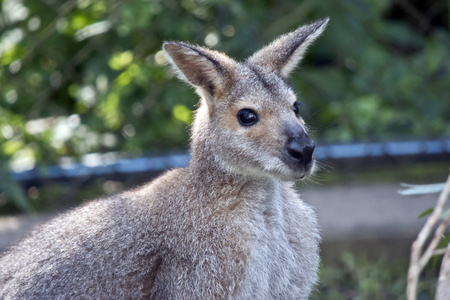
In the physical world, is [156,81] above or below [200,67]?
below

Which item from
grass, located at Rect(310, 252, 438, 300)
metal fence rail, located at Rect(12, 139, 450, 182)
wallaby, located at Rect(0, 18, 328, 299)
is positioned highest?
wallaby, located at Rect(0, 18, 328, 299)

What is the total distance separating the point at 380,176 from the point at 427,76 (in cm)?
85

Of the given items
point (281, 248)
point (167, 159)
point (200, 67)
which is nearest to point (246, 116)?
point (200, 67)

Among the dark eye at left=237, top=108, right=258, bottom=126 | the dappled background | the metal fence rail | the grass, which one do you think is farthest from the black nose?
the dappled background

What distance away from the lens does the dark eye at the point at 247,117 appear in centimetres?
315

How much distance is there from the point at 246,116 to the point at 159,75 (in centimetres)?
220

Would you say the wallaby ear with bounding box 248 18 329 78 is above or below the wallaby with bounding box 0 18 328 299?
above

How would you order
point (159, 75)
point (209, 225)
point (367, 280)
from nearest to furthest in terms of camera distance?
point (209, 225) < point (367, 280) < point (159, 75)

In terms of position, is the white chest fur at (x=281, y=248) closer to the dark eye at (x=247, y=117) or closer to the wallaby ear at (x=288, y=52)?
the dark eye at (x=247, y=117)

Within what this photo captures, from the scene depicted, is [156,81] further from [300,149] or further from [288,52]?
[300,149]

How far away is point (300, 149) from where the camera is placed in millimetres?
2994

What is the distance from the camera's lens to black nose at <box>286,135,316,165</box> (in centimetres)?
300

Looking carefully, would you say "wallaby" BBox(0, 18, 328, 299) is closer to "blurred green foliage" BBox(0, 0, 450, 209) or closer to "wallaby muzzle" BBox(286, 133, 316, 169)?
"wallaby muzzle" BBox(286, 133, 316, 169)

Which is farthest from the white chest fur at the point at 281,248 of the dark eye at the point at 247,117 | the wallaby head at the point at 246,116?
the dark eye at the point at 247,117
